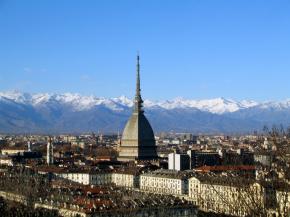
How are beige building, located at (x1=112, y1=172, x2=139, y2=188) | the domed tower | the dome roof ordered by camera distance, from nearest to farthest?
beige building, located at (x1=112, y1=172, x2=139, y2=188) < the dome roof < the domed tower

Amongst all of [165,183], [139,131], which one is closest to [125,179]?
[165,183]

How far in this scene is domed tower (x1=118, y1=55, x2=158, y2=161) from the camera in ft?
268

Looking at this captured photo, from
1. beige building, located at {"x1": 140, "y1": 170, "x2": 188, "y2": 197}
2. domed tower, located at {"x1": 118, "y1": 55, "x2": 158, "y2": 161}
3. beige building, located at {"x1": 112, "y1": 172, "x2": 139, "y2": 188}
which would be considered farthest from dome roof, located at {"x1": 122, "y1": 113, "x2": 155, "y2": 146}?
beige building, located at {"x1": 140, "y1": 170, "x2": 188, "y2": 197}

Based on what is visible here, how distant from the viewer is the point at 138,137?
266ft

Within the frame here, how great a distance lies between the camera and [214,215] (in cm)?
3569

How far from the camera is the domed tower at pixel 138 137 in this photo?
8162 cm

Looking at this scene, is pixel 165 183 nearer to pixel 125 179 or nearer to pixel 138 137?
pixel 125 179

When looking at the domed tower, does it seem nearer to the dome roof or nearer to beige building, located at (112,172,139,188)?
the dome roof

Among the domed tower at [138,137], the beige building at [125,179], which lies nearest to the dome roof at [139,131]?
the domed tower at [138,137]

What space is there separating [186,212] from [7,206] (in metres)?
9.87

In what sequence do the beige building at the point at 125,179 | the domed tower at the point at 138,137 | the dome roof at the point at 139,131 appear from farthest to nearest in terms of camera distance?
1. the domed tower at the point at 138,137
2. the dome roof at the point at 139,131
3. the beige building at the point at 125,179

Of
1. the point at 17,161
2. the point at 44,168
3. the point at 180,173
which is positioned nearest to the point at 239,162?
the point at 180,173

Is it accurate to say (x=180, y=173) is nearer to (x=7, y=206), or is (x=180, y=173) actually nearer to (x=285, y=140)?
(x=7, y=206)

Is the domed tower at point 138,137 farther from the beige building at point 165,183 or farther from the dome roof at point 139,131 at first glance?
the beige building at point 165,183
